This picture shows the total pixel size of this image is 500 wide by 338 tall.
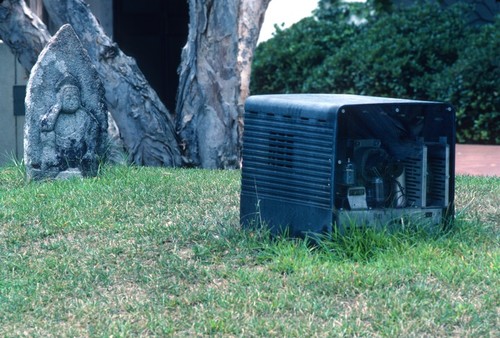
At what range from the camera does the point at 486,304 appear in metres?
5.11

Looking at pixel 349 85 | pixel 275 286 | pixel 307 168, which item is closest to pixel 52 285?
pixel 275 286

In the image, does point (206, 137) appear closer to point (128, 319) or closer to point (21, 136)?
point (21, 136)

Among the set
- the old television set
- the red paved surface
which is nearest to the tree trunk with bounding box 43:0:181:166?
the red paved surface

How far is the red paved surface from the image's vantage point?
11.0 m

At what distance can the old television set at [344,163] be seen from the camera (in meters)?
5.91

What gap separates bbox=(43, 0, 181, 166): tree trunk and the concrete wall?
157 centimetres

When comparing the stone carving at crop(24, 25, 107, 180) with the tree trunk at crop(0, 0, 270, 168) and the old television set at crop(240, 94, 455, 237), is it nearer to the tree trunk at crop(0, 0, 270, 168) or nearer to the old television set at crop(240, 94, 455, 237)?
the tree trunk at crop(0, 0, 270, 168)

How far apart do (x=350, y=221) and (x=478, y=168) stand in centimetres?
578

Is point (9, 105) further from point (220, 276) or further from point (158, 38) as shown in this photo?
point (220, 276)

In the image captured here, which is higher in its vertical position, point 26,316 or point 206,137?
point 206,137

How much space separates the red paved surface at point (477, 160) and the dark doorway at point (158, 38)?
5559 mm

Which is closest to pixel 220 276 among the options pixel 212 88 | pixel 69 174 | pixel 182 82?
pixel 69 174

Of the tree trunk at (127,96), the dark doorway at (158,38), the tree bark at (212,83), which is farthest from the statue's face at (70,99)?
the dark doorway at (158,38)

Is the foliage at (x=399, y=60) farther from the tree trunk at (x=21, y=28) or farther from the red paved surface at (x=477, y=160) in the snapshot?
the tree trunk at (x=21, y=28)
